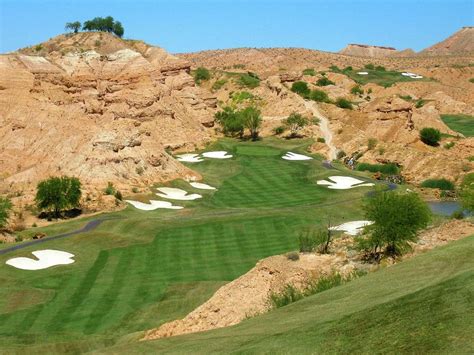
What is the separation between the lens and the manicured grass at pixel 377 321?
14.5 metres

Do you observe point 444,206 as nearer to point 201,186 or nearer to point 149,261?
point 201,186

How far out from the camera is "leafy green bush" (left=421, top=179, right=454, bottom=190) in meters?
74.1

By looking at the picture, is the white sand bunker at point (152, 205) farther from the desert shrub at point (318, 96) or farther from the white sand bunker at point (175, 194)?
the desert shrub at point (318, 96)

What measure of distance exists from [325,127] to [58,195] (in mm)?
58832

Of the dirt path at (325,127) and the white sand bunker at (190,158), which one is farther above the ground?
the dirt path at (325,127)

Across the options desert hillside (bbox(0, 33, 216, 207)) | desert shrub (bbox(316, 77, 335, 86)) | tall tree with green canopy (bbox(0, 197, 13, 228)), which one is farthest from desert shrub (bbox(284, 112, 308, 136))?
tall tree with green canopy (bbox(0, 197, 13, 228))

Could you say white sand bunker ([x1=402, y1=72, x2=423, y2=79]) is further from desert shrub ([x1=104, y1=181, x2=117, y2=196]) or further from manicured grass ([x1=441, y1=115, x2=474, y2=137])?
desert shrub ([x1=104, y1=181, x2=117, y2=196])

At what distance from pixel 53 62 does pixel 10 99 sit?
15562mm

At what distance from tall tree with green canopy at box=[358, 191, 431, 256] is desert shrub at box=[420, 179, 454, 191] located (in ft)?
137

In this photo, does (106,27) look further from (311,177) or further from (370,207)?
(370,207)

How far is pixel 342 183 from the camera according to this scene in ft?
238

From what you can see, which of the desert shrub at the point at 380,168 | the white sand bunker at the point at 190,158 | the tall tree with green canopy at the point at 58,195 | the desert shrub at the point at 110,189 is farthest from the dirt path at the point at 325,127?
the tall tree with green canopy at the point at 58,195

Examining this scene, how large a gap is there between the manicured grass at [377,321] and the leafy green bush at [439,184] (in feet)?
172

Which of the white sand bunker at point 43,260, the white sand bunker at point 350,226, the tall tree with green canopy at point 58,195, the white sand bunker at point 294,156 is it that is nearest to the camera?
the white sand bunker at point 43,260
